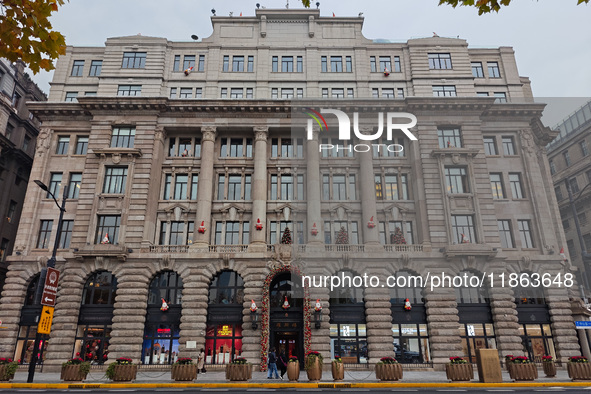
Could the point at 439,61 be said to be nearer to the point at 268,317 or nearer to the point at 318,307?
the point at 318,307

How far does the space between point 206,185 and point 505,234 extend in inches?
1122

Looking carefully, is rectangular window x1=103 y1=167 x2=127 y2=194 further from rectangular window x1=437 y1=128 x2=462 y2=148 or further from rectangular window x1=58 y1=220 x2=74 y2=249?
rectangular window x1=437 y1=128 x2=462 y2=148

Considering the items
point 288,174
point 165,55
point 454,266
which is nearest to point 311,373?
point 454,266

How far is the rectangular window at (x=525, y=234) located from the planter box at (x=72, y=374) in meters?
36.7

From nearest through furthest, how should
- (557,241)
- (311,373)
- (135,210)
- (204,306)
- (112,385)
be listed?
(112,385), (311,373), (204,306), (135,210), (557,241)

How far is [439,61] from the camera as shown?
41.4m

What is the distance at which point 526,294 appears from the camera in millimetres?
33469

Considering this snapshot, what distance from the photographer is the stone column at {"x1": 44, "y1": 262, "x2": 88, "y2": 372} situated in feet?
99.7

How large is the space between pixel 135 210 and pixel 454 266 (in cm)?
2842

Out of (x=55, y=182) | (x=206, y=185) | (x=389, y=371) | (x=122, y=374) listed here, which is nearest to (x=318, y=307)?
(x=389, y=371)

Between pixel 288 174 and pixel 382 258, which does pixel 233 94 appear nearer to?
pixel 288 174

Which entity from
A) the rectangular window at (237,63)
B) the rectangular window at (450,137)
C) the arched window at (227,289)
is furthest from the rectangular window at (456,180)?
the rectangular window at (237,63)

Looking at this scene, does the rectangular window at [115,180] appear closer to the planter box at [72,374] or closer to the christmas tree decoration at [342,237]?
the planter box at [72,374]

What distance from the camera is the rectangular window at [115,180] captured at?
35.7 metres
